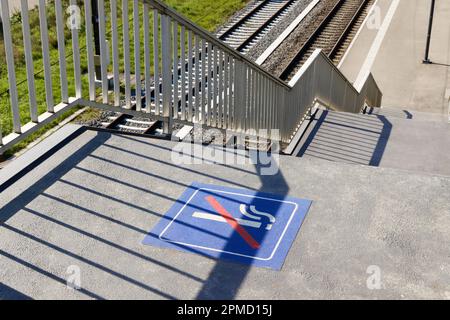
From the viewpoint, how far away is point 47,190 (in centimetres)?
533

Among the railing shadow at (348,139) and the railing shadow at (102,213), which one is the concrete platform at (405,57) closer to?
the railing shadow at (348,139)

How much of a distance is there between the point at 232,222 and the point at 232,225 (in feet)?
0.13

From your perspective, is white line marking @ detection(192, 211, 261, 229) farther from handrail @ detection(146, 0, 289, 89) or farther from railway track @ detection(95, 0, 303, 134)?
railway track @ detection(95, 0, 303, 134)

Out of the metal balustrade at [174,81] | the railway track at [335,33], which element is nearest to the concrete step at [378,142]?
the metal balustrade at [174,81]

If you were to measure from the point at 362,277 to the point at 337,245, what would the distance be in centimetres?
38

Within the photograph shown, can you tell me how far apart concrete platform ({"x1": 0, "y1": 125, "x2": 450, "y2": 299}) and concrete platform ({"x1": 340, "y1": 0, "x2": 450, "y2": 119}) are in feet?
29.0

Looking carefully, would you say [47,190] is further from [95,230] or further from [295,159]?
[295,159]

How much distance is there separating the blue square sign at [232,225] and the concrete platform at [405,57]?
923cm

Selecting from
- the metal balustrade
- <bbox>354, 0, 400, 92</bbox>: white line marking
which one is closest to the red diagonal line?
the metal balustrade

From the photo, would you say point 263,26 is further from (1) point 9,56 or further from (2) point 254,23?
(1) point 9,56

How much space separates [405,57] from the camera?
54.4ft

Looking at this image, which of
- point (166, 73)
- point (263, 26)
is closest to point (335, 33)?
point (263, 26)
